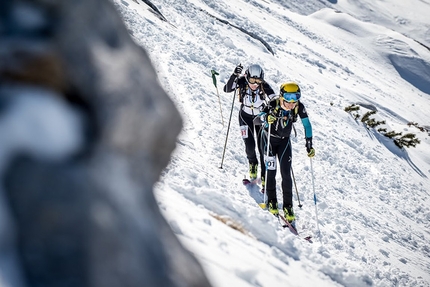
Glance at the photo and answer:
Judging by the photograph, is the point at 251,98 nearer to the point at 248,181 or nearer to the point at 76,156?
the point at 248,181

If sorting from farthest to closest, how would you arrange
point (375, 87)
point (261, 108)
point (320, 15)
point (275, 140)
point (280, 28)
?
1. point (320, 15)
2. point (280, 28)
3. point (375, 87)
4. point (261, 108)
5. point (275, 140)

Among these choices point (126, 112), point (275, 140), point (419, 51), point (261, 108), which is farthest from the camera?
point (419, 51)

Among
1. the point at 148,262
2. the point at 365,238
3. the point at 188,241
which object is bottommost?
the point at 365,238

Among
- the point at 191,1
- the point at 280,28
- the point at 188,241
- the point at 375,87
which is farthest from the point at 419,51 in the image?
the point at 188,241

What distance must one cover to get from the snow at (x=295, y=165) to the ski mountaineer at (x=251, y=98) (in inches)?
24.4

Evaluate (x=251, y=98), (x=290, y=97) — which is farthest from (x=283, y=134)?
(x=251, y=98)

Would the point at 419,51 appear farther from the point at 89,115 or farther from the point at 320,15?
the point at 89,115

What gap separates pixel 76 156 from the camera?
2006 mm

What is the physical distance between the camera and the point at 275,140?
6.83 metres

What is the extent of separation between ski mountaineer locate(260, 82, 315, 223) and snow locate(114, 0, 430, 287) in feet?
1.79

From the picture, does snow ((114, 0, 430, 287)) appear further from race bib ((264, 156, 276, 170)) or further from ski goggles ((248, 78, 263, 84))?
ski goggles ((248, 78, 263, 84))

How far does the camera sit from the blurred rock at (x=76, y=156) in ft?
5.92

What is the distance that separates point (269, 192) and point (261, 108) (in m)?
1.89

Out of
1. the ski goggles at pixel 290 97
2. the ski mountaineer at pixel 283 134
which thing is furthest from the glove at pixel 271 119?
the ski goggles at pixel 290 97
